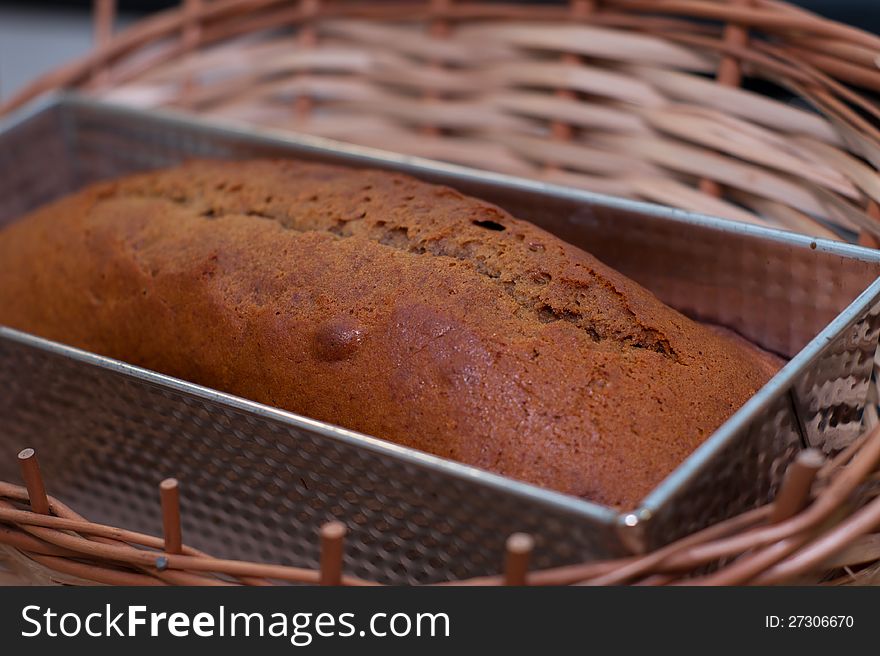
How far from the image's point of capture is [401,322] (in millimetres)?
821

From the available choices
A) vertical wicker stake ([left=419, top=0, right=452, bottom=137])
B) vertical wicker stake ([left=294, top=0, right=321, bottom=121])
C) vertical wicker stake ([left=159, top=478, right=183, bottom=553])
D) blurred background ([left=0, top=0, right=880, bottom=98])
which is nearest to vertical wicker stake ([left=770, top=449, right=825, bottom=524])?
vertical wicker stake ([left=159, top=478, right=183, bottom=553])

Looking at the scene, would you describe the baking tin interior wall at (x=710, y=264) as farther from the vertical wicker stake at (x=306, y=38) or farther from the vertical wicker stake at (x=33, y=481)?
the vertical wicker stake at (x=33, y=481)

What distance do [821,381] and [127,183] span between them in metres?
0.75

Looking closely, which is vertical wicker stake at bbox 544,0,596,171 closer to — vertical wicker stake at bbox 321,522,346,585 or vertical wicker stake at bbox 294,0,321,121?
vertical wicker stake at bbox 294,0,321,121

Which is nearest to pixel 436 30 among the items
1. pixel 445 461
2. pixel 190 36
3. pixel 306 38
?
pixel 306 38

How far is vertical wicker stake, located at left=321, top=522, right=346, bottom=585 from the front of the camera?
61 centimetres

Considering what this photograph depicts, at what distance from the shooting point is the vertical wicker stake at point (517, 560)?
59 cm

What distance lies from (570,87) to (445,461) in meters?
0.67

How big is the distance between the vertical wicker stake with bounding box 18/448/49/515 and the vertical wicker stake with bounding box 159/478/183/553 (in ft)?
0.34

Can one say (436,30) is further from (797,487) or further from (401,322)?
(797,487)

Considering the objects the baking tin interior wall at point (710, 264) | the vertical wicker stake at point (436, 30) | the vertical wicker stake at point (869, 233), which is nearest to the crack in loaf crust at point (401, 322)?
the baking tin interior wall at point (710, 264)

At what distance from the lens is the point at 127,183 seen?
3.65 feet

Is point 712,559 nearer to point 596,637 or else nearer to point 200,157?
point 596,637

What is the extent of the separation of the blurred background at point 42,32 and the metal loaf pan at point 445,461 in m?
1.94
